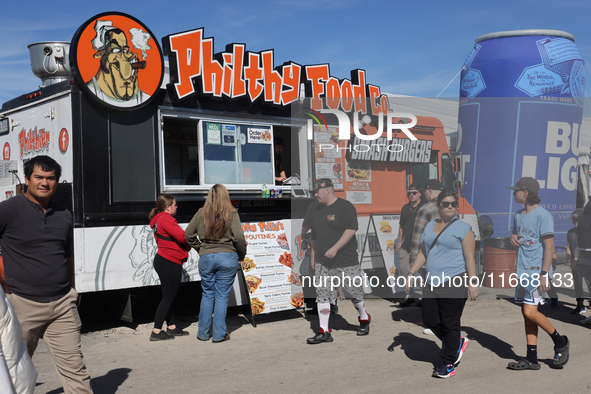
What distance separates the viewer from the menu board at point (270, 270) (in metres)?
7.20

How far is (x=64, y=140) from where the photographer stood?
629 centimetres

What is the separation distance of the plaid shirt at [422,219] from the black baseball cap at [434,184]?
3.75 ft

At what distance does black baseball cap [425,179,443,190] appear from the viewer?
9208 mm

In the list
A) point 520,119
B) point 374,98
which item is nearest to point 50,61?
point 374,98

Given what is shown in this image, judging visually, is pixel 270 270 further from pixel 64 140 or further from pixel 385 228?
pixel 64 140

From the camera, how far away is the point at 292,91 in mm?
7996

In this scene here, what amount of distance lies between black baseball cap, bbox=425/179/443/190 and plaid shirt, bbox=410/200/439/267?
45.0 inches

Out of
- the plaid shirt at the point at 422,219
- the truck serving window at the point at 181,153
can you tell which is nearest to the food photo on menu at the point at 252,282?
the truck serving window at the point at 181,153

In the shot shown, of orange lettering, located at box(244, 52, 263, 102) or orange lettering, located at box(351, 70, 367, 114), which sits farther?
orange lettering, located at box(351, 70, 367, 114)

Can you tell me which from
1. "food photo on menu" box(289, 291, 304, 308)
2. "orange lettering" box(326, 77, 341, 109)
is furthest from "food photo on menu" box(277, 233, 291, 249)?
"orange lettering" box(326, 77, 341, 109)

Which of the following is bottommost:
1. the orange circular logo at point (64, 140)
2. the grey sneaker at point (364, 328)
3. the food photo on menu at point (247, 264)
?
the grey sneaker at point (364, 328)

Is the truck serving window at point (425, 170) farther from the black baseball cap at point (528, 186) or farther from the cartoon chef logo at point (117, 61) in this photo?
the cartoon chef logo at point (117, 61)

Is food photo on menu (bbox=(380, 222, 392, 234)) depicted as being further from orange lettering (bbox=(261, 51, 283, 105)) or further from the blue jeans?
the blue jeans

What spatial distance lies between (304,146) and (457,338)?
413 cm
